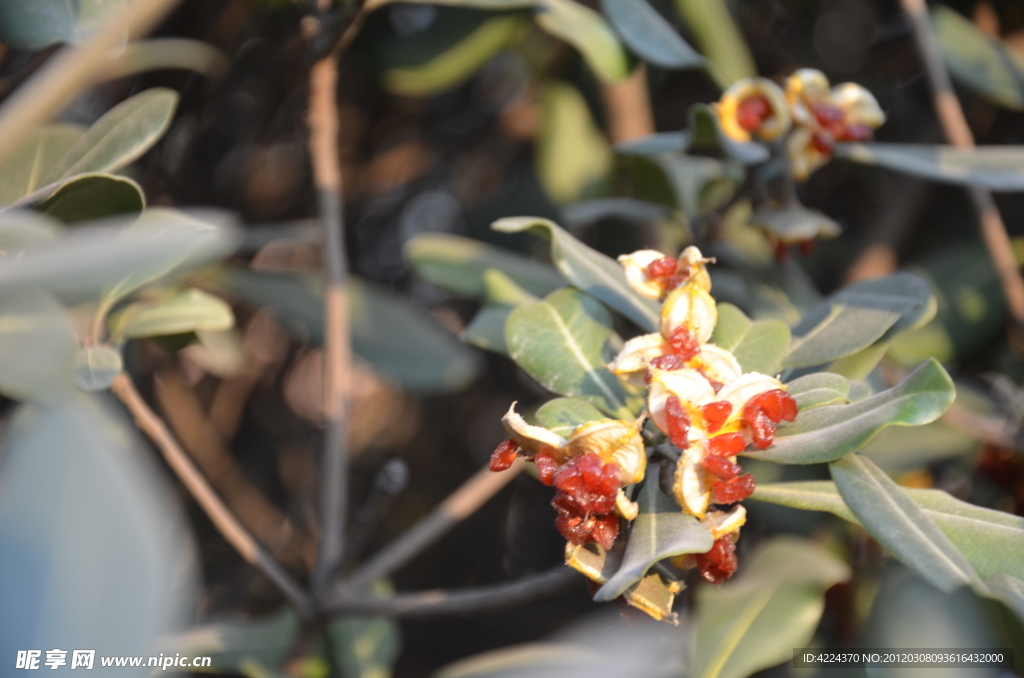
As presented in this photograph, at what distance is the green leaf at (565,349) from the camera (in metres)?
0.57

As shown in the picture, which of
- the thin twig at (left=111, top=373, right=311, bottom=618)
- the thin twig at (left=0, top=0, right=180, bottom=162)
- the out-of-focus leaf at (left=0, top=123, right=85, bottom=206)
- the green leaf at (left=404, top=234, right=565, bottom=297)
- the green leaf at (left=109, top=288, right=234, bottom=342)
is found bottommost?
the thin twig at (left=111, top=373, right=311, bottom=618)

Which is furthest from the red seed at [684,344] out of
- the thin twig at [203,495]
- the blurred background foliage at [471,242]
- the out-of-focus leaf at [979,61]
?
the out-of-focus leaf at [979,61]

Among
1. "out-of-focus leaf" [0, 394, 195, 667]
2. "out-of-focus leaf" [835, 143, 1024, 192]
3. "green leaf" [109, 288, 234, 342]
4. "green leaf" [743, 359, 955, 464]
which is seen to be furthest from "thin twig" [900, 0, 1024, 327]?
"out-of-focus leaf" [0, 394, 195, 667]

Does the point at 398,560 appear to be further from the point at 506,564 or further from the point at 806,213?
the point at 506,564

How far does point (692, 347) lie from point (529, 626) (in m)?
1.13

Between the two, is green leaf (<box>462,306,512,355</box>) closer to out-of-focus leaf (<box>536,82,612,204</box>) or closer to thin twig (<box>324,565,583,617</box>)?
thin twig (<box>324,565,583,617</box>)

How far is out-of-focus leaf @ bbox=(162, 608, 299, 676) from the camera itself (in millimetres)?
783

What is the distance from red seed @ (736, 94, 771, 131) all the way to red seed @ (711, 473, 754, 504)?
0.43 meters

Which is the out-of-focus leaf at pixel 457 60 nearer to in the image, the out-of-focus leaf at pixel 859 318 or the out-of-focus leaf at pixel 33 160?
the out-of-focus leaf at pixel 33 160

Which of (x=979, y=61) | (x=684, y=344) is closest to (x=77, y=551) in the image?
(x=684, y=344)

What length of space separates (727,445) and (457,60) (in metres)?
0.86

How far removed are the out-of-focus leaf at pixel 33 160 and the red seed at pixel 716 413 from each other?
56cm

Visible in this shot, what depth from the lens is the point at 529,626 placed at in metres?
1.48

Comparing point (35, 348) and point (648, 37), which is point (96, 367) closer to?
point (35, 348)
